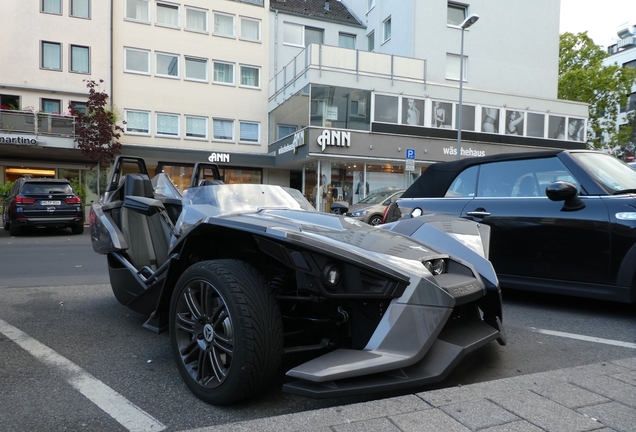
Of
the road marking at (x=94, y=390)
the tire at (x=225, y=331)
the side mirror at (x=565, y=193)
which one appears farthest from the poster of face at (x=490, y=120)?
the tire at (x=225, y=331)

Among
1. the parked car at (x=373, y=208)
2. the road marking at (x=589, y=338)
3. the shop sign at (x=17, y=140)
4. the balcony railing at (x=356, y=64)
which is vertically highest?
the balcony railing at (x=356, y=64)

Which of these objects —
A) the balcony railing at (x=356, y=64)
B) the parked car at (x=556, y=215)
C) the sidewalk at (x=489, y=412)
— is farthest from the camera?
the balcony railing at (x=356, y=64)

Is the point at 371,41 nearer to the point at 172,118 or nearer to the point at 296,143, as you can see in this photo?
the point at 296,143

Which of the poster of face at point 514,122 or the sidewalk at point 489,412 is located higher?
the poster of face at point 514,122

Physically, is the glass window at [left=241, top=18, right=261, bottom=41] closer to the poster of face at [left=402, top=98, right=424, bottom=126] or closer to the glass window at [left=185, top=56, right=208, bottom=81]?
the glass window at [left=185, top=56, right=208, bottom=81]

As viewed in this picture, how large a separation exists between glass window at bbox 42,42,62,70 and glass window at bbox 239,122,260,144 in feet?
31.7

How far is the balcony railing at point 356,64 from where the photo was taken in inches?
851

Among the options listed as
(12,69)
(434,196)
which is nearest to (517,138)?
(434,196)

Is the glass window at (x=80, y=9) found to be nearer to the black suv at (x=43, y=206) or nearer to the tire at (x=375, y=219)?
the black suv at (x=43, y=206)

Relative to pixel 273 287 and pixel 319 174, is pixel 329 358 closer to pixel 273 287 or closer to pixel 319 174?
pixel 273 287

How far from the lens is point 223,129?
2733cm

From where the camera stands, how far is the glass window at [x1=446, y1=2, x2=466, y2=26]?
27.1m

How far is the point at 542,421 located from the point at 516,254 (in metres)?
3.03

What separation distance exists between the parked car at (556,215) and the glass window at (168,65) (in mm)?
24112
